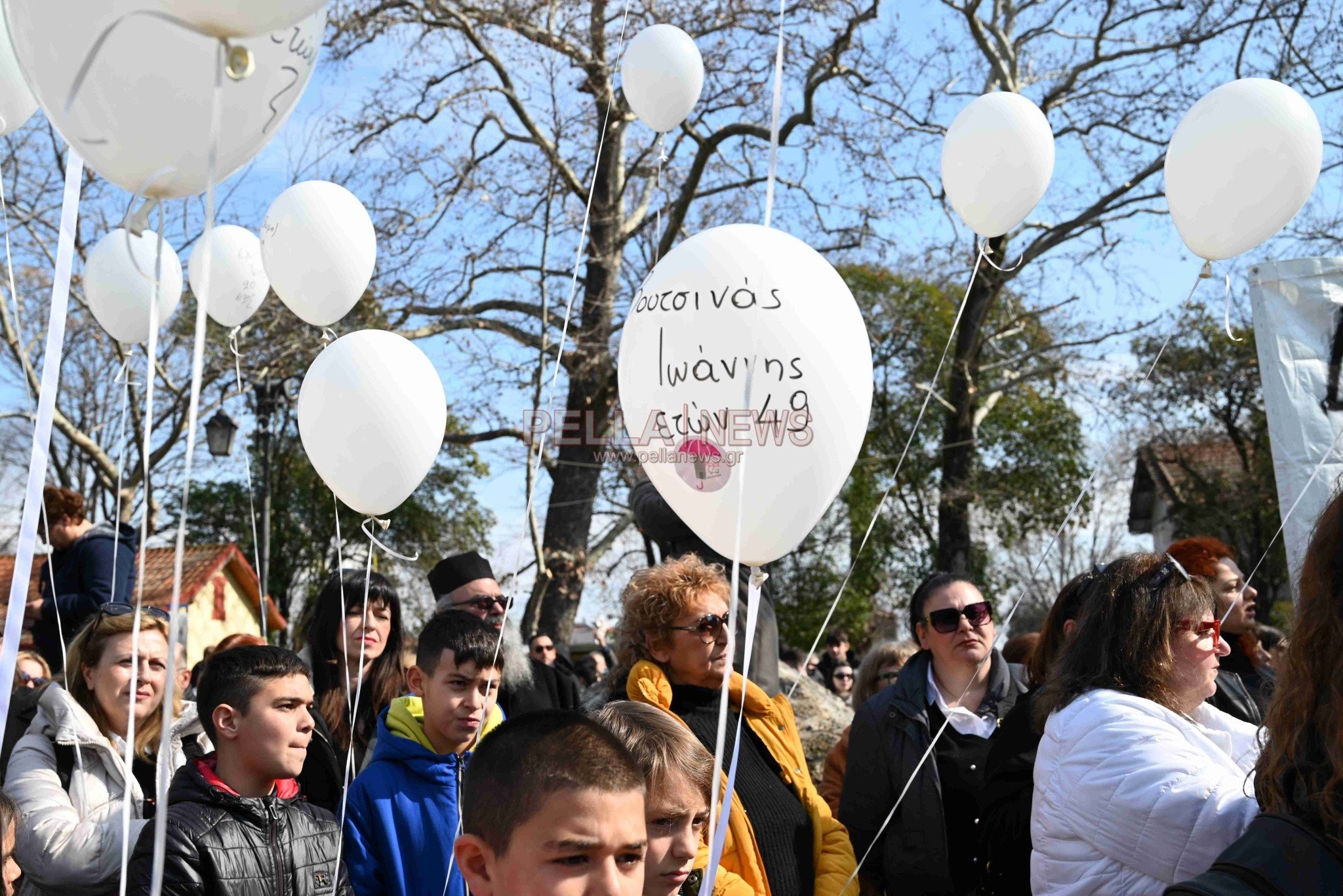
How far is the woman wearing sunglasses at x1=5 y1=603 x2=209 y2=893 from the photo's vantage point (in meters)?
2.97

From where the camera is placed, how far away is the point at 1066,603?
3.21 metres

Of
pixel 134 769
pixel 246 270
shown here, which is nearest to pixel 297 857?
pixel 134 769

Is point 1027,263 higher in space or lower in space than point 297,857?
higher

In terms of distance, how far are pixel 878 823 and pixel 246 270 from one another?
12.0 ft

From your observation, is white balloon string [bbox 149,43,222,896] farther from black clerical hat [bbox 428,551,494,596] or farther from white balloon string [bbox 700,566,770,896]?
black clerical hat [bbox 428,551,494,596]

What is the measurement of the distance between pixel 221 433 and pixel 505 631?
25.3 ft

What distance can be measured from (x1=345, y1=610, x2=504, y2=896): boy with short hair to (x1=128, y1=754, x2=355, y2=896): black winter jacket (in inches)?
3.5

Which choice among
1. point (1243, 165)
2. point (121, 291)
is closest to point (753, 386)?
point (1243, 165)

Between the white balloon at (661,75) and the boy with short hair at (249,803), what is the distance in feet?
12.7

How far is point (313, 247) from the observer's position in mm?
4316

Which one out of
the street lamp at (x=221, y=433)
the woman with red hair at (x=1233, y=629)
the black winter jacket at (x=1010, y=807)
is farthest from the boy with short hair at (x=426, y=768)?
the street lamp at (x=221, y=433)

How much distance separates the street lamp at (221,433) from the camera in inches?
423

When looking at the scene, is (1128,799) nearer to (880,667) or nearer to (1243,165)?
(1243,165)

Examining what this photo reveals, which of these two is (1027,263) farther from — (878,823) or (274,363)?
(878,823)
